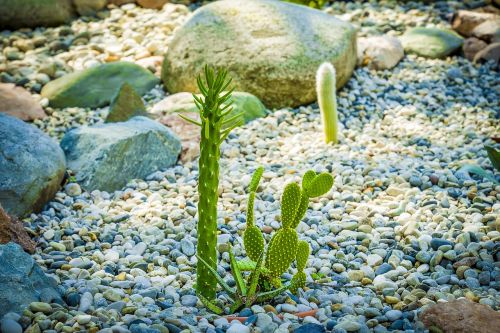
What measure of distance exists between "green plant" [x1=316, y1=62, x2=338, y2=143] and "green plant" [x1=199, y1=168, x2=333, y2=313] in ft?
6.48

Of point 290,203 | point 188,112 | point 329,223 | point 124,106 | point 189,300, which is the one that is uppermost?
point 290,203

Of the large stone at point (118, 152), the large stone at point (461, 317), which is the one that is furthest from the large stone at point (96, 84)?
the large stone at point (461, 317)

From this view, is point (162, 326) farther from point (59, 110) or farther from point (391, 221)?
point (59, 110)

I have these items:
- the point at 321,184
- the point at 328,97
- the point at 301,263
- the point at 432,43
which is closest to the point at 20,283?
the point at 301,263

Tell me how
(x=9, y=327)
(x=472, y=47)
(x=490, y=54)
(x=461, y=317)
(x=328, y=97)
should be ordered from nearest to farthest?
1. (x=9, y=327)
2. (x=461, y=317)
3. (x=328, y=97)
4. (x=490, y=54)
5. (x=472, y=47)

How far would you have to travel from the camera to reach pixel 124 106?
4.44 metres

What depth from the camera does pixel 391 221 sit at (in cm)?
316

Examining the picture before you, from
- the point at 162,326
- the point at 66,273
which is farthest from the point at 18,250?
the point at 162,326

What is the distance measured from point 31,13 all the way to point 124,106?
288 centimetres

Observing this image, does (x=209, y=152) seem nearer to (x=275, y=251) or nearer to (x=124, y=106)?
(x=275, y=251)

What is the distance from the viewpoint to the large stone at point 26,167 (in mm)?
3156

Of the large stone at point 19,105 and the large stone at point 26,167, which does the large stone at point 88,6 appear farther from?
the large stone at point 26,167

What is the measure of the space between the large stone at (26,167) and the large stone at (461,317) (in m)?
2.27

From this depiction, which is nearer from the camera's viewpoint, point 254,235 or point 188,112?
point 254,235
